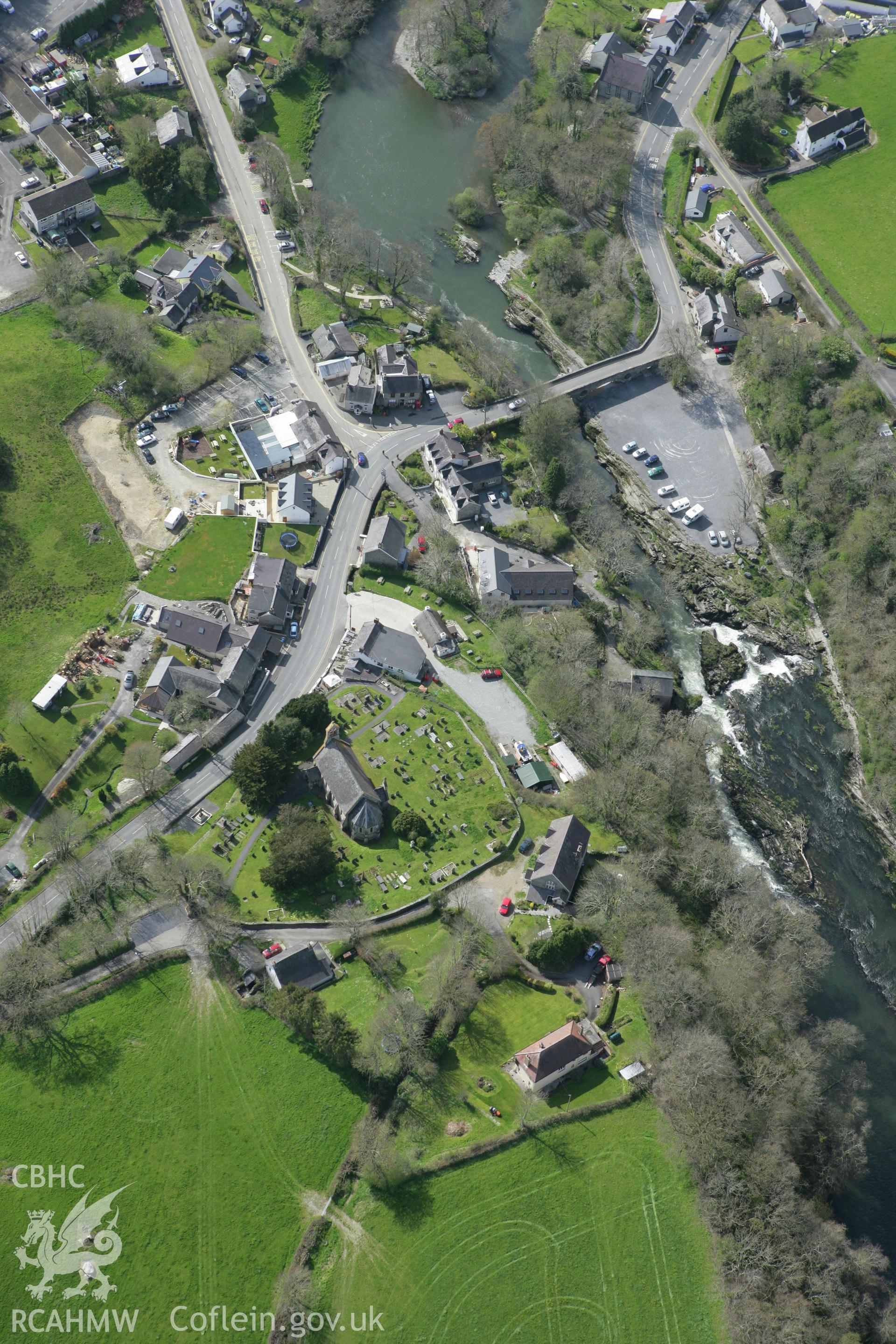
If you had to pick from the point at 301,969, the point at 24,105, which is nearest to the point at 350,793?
the point at 301,969

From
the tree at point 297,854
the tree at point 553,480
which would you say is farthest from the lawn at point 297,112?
the tree at point 297,854

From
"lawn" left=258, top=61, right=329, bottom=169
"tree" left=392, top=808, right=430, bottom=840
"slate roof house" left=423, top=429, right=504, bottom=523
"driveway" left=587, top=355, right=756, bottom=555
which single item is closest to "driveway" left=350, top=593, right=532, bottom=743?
"tree" left=392, top=808, right=430, bottom=840

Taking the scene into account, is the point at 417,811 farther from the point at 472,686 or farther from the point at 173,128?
the point at 173,128

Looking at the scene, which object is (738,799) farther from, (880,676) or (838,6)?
(838,6)

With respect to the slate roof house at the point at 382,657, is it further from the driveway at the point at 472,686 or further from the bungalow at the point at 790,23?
the bungalow at the point at 790,23

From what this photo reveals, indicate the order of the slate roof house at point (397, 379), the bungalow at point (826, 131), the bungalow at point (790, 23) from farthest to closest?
1. the bungalow at point (790, 23)
2. the bungalow at point (826, 131)
3. the slate roof house at point (397, 379)

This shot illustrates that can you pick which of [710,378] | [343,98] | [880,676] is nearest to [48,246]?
[343,98]
